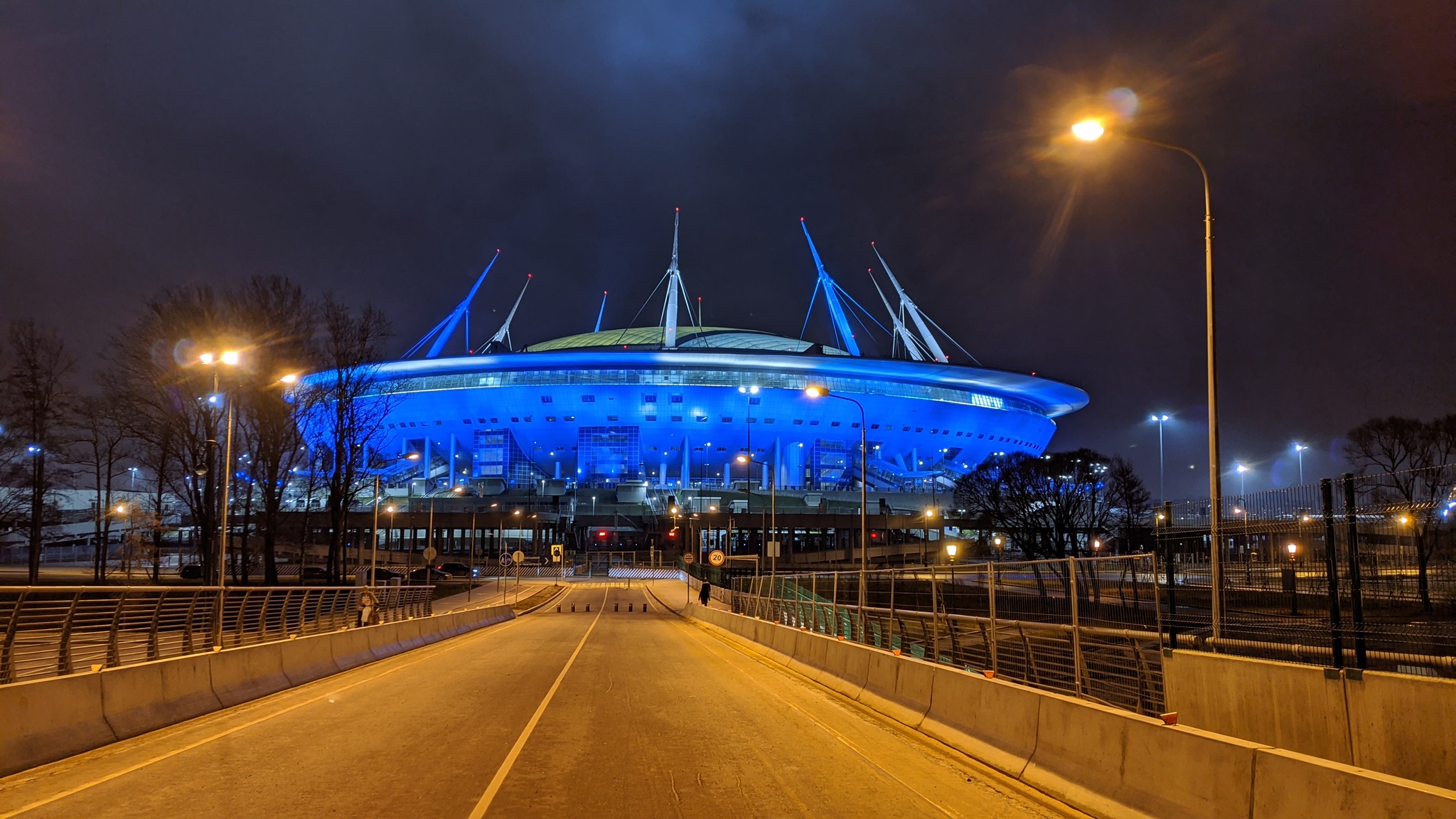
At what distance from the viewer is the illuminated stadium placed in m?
120

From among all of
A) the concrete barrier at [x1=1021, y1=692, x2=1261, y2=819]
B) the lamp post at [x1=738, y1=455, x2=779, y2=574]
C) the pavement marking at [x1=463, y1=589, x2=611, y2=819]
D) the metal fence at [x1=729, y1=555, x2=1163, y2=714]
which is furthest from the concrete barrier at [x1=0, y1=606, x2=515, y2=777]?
the lamp post at [x1=738, y1=455, x2=779, y2=574]

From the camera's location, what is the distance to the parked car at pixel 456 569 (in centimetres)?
8375

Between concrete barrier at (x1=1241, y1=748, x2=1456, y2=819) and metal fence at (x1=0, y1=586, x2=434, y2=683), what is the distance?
10174mm

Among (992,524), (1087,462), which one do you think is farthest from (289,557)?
(1087,462)

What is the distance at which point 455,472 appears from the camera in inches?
5438

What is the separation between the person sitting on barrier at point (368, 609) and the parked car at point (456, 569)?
189ft

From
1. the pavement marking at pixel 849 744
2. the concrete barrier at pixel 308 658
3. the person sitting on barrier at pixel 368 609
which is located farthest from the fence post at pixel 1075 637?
the person sitting on barrier at pixel 368 609

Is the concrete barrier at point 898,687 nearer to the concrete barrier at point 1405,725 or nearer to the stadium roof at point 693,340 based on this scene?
the concrete barrier at point 1405,725

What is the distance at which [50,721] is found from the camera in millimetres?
9578

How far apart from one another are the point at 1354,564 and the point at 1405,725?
1.65 meters

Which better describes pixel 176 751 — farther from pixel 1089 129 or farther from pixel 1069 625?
pixel 1089 129

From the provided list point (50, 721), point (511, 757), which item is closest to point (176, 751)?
point (50, 721)

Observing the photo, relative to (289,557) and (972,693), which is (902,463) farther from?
(972,693)

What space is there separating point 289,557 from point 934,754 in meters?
97.3
